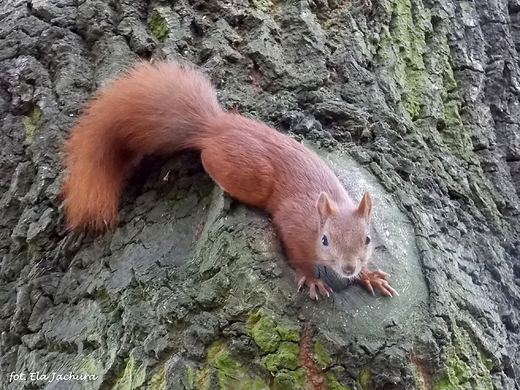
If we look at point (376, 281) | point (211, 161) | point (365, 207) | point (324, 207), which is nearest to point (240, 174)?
point (211, 161)

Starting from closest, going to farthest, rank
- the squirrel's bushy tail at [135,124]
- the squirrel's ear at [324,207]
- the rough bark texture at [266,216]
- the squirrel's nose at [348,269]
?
the rough bark texture at [266,216] < the squirrel's nose at [348,269] < the squirrel's ear at [324,207] < the squirrel's bushy tail at [135,124]

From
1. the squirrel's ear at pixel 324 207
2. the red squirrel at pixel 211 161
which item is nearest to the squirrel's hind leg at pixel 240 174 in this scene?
the red squirrel at pixel 211 161

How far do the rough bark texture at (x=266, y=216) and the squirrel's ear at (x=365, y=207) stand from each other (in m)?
0.09

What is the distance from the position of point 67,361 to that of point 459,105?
1534mm

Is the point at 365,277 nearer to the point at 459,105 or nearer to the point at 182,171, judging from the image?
the point at 182,171

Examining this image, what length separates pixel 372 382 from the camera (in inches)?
54.7

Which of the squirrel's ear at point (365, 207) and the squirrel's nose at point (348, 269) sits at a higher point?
the squirrel's ear at point (365, 207)

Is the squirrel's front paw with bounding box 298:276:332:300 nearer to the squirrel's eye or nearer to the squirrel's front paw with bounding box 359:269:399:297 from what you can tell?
the squirrel's front paw with bounding box 359:269:399:297

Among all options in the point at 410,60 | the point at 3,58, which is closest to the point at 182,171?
the point at 3,58

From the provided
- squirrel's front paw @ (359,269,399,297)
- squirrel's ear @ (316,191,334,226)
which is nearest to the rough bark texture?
squirrel's front paw @ (359,269,399,297)

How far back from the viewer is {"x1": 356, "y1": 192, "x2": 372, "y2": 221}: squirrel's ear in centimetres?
157

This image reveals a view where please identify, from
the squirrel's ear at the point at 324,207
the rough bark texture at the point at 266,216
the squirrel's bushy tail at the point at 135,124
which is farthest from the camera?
the squirrel's bushy tail at the point at 135,124

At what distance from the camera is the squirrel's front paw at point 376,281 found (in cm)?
150

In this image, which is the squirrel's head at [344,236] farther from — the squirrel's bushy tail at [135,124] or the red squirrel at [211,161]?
the squirrel's bushy tail at [135,124]
